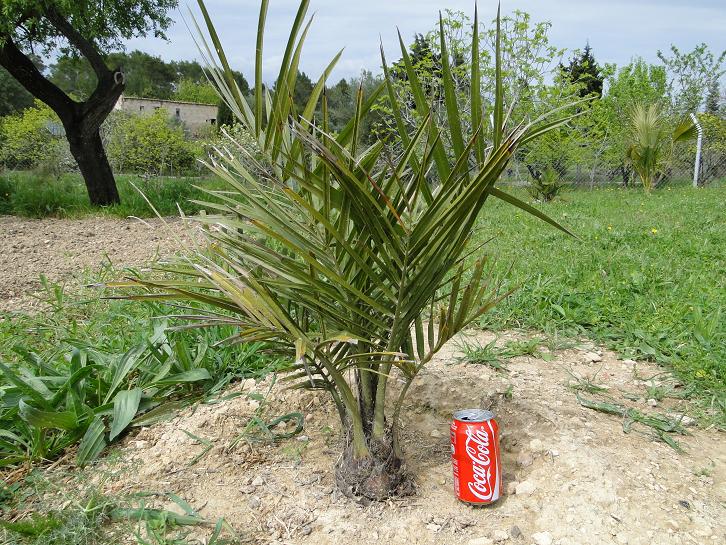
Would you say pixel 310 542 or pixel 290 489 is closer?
pixel 310 542

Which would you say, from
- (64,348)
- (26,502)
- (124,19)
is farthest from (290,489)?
(124,19)

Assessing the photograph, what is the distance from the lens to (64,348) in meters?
2.69

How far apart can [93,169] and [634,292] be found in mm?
7947

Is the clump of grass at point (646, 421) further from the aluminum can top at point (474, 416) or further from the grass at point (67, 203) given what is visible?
the grass at point (67, 203)

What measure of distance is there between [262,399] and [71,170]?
52.3 ft

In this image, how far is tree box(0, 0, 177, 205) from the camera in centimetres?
819

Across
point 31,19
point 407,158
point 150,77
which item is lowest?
point 407,158

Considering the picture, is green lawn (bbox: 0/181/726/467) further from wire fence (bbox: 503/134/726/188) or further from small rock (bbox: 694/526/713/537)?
wire fence (bbox: 503/134/726/188)

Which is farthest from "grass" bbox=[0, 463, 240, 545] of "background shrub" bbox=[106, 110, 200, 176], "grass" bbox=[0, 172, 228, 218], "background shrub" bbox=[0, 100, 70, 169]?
"background shrub" bbox=[0, 100, 70, 169]

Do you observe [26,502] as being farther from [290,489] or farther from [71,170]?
[71,170]

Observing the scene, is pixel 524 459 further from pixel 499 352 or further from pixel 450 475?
pixel 499 352

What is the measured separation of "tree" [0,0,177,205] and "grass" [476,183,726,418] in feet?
20.2

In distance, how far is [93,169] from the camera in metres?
8.75

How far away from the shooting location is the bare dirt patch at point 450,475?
1456 millimetres
